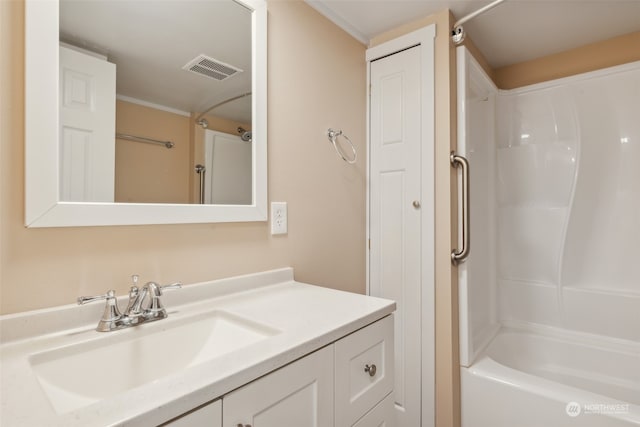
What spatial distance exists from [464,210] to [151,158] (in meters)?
1.38

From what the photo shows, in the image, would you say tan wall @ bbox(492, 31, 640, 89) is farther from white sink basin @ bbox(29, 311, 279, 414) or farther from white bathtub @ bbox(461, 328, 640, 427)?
white sink basin @ bbox(29, 311, 279, 414)

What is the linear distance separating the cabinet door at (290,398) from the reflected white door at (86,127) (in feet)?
2.13

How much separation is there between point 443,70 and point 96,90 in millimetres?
1465

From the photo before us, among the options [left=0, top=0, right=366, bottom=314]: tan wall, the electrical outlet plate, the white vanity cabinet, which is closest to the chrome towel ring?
[left=0, top=0, right=366, bottom=314]: tan wall

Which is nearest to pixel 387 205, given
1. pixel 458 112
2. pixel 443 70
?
pixel 458 112

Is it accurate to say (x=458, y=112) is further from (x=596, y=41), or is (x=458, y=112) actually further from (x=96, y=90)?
(x=96, y=90)

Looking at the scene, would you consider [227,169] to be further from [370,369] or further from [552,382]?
[552,382]

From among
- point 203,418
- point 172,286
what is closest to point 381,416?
point 203,418

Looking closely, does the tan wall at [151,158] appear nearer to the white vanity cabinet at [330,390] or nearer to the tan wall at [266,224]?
the tan wall at [266,224]

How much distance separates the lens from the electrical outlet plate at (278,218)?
1.29 metres

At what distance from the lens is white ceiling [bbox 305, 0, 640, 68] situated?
1552 millimetres

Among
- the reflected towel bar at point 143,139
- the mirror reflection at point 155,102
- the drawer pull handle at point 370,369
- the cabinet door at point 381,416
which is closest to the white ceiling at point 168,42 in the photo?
the mirror reflection at point 155,102

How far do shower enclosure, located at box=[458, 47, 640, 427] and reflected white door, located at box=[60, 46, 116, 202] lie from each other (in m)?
1.50

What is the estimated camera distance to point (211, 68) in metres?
1.13
